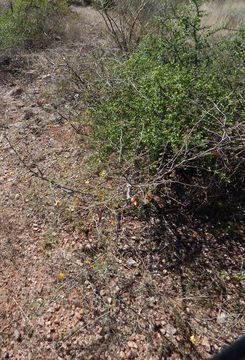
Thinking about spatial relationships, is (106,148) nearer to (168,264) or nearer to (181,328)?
(168,264)

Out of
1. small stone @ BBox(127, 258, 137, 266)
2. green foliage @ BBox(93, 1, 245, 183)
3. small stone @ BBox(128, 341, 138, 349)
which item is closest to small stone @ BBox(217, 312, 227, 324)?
small stone @ BBox(128, 341, 138, 349)

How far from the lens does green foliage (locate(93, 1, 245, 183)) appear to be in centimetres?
→ 271

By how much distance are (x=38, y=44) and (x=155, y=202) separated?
15.4 feet

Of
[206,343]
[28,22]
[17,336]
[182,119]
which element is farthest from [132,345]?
[28,22]

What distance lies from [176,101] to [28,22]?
4692 mm

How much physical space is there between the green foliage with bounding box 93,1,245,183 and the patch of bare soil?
449mm

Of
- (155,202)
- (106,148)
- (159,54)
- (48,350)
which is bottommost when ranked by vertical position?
(48,350)

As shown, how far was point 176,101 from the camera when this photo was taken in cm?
276

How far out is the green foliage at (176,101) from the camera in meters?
2.71

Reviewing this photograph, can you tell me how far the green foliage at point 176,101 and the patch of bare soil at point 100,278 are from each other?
1.47 ft

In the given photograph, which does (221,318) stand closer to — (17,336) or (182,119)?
(17,336)

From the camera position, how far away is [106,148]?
10.2 feet

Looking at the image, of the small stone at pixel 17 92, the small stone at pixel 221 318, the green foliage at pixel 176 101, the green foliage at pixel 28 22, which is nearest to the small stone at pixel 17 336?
the small stone at pixel 221 318

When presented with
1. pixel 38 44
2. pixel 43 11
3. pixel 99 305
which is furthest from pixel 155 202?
pixel 43 11
